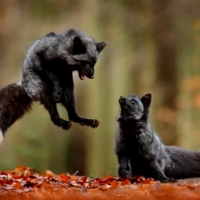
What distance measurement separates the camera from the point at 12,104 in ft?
23.3

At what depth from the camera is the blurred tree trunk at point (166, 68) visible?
13.6 m

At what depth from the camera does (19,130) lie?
46.1 ft

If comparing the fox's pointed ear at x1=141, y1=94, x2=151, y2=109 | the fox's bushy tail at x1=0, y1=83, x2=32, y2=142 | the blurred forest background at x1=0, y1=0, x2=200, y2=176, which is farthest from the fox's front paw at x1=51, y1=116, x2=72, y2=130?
the blurred forest background at x1=0, y1=0, x2=200, y2=176

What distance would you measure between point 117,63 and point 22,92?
7.33 metres

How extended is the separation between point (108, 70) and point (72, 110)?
7112mm

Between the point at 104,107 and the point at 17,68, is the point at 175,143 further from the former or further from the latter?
the point at 17,68

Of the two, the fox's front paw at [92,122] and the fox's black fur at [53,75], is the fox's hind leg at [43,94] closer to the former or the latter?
the fox's black fur at [53,75]

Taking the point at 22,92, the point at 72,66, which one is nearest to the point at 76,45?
the point at 72,66

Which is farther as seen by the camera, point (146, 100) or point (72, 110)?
point (146, 100)

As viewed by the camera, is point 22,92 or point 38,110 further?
point 38,110

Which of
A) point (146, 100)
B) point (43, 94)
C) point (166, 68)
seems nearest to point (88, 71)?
point (43, 94)

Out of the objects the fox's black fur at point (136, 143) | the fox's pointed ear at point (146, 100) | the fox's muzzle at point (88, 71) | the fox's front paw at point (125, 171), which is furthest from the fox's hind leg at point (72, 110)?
the fox's pointed ear at point (146, 100)

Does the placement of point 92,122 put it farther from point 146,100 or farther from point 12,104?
point 12,104

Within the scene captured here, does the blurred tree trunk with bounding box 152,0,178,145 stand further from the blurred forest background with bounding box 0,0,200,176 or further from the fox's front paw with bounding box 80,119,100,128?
the fox's front paw with bounding box 80,119,100,128
